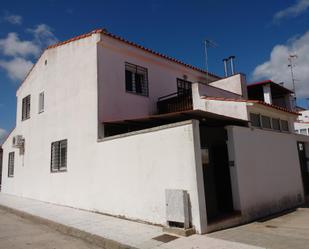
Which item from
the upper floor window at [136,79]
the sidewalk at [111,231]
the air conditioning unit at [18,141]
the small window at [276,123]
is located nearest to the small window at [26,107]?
the air conditioning unit at [18,141]

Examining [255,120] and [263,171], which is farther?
[255,120]

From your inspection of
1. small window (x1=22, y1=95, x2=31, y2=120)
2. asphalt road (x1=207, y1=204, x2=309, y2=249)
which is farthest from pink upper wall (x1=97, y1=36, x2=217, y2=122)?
small window (x1=22, y1=95, x2=31, y2=120)

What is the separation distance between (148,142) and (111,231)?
2763mm

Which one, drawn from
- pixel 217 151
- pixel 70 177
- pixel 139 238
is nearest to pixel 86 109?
pixel 70 177

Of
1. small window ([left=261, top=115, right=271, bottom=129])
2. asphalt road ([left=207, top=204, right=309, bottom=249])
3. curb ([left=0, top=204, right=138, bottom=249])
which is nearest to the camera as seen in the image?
asphalt road ([left=207, top=204, right=309, bottom=249])

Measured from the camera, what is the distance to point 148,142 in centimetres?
836

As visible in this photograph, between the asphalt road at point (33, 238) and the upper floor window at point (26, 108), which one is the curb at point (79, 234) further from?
the upper floor window at point (26, 108)

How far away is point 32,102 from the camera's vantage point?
16.4 m

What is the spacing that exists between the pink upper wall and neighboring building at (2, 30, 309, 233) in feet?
0.16

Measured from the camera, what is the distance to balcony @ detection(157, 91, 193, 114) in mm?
12086

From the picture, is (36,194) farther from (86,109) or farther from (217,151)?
(217,151)

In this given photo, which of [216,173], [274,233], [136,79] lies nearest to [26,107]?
[136,79]

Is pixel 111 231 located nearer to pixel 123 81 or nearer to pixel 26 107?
pixel 123 81

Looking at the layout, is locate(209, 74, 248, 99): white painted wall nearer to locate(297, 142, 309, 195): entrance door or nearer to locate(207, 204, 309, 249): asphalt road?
locate(297, 142, 309, 195): entrance door
